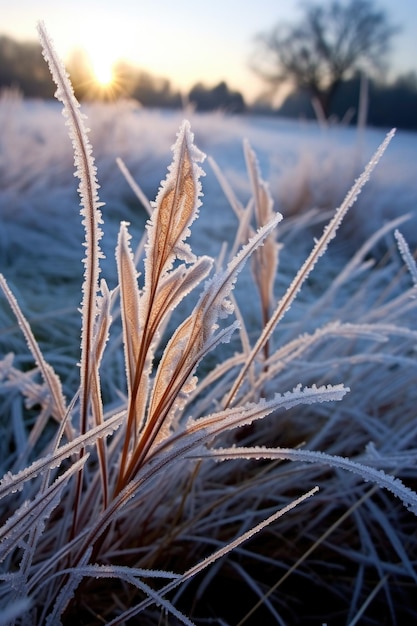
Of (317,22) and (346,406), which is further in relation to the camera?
(317,22)

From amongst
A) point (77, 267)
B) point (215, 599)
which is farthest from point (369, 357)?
point (77, 267)

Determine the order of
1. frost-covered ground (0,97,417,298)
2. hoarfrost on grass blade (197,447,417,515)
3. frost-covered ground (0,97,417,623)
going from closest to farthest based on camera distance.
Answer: hoarfrost on grass blade (197,447,417,515), frost-covered ground (0,97,417,623), frost-covered ground (0,97,417,298)

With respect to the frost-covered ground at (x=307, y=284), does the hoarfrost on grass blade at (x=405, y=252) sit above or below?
above

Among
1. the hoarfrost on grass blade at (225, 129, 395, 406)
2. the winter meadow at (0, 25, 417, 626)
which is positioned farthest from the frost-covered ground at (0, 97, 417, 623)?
the hoarfrost on grass blade at (225, 129, 395, 406)

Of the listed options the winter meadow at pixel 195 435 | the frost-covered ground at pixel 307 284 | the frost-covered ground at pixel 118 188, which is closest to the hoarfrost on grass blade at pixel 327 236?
the winter meadow at pixel 195 435

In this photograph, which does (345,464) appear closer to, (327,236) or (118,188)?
(327,236)

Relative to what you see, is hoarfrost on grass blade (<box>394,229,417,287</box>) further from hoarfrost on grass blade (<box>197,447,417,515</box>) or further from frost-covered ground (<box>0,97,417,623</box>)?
hoarfrost on grass blade (<box>197,447,417,515</box>)

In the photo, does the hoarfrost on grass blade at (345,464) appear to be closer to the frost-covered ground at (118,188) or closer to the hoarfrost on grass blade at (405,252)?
the hoarfrost on grass blade at (405,252)

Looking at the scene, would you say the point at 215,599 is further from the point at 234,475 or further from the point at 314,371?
the point at 314,371
